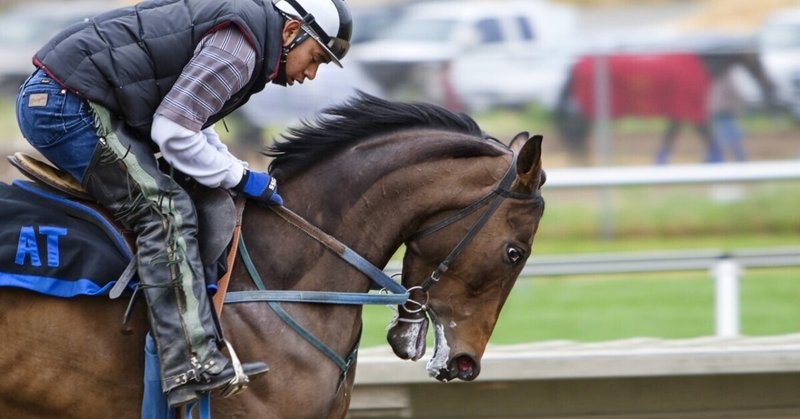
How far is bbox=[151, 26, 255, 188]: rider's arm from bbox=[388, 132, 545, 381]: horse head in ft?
2.65

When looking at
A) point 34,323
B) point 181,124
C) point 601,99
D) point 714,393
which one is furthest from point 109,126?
point 601,99

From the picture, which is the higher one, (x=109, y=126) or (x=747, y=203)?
(x=747, y=203)

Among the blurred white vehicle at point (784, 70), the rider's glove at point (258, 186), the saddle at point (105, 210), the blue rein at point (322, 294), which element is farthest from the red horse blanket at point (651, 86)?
the saddle at point (105, 210)

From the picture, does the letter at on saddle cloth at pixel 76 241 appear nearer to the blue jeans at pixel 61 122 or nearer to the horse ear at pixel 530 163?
the blue jeans at pixel 61 122

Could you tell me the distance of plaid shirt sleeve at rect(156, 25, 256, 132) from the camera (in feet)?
13.6

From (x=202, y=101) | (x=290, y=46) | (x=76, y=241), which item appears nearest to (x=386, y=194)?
(x=290, y=46)

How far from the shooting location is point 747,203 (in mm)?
12852

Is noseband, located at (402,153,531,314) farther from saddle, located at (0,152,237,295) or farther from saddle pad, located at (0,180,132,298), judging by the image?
saddle pad, located at (0,180,132,298)

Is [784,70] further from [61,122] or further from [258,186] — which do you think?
[61,122]

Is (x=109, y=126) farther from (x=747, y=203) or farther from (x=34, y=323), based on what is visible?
(x=747, y=203)

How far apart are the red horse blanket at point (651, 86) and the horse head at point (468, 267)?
8761 millimetres

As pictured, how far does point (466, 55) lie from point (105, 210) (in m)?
9.85

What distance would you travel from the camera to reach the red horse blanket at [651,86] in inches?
516

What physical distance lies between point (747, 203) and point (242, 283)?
30.6 ft
